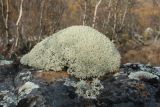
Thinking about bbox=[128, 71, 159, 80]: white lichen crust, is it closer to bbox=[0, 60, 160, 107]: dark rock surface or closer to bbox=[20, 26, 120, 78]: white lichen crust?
bbox=[0, 60, 160, 107]: dark rock surface

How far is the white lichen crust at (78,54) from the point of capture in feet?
29.5

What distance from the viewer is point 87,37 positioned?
949cm

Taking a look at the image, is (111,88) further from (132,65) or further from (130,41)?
(130,41)

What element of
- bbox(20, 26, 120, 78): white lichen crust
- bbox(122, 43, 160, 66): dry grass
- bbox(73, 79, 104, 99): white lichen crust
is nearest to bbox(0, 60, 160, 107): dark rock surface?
bbox(73, 79, 104, 99): white lichen crust

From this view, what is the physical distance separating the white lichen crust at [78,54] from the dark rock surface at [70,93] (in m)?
0.33

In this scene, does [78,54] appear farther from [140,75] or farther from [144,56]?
[144,56]

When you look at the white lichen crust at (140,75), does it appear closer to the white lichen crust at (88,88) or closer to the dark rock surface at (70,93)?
the dark rock surface at (70,93)

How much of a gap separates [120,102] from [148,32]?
46.5m

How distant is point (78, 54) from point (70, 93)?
1134 mm

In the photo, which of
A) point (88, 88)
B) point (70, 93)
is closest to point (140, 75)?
point (88, 88)

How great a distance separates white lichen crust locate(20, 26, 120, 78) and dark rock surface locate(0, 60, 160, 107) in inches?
13.1

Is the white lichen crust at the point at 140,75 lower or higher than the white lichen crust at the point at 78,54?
lower

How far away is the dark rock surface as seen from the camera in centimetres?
805

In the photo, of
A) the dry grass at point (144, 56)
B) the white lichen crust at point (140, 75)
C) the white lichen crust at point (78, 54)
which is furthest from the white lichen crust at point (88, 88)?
the dry grass at point (144, 56)
